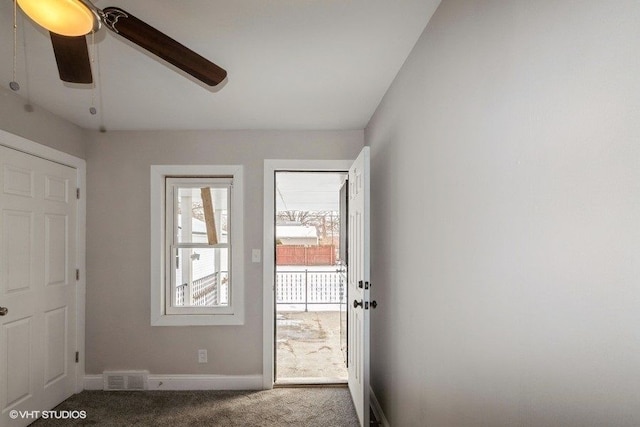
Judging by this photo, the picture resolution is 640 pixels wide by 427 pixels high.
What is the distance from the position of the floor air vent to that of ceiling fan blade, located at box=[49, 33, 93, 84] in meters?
2.80

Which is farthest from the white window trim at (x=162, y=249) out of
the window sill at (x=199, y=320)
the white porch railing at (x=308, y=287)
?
the white porch railing at (x=308, y=287)

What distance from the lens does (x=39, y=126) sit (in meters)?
2.80

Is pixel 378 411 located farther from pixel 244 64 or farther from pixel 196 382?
pixel 244 64

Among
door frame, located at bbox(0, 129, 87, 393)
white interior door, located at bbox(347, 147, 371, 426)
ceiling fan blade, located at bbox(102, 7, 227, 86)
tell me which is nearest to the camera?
ceiling fan blade, located at bbox(102, 7, 227, 86)

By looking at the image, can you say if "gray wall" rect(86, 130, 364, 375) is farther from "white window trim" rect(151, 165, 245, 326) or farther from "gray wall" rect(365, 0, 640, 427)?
"gray wall" rect(365, 0, 640, 427)

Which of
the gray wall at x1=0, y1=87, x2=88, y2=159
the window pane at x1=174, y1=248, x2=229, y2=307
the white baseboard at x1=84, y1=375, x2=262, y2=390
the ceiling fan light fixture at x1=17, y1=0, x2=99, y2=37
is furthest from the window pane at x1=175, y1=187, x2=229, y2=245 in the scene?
the ceiling fan light fixture at x1=17, y1=0, x2=99, y2=37

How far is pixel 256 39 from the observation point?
1.84 m

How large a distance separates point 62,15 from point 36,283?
2.51 m

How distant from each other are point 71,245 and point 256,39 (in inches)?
102

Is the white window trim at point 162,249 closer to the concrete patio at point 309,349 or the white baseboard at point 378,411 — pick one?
the concrete patio at point 309,349

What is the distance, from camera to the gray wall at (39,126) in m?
2.48

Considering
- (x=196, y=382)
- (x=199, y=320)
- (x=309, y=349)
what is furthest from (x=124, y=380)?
(x=309, y=349)

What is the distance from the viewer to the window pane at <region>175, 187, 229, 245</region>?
11.7 ft

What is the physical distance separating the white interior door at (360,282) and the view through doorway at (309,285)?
0.84 m
